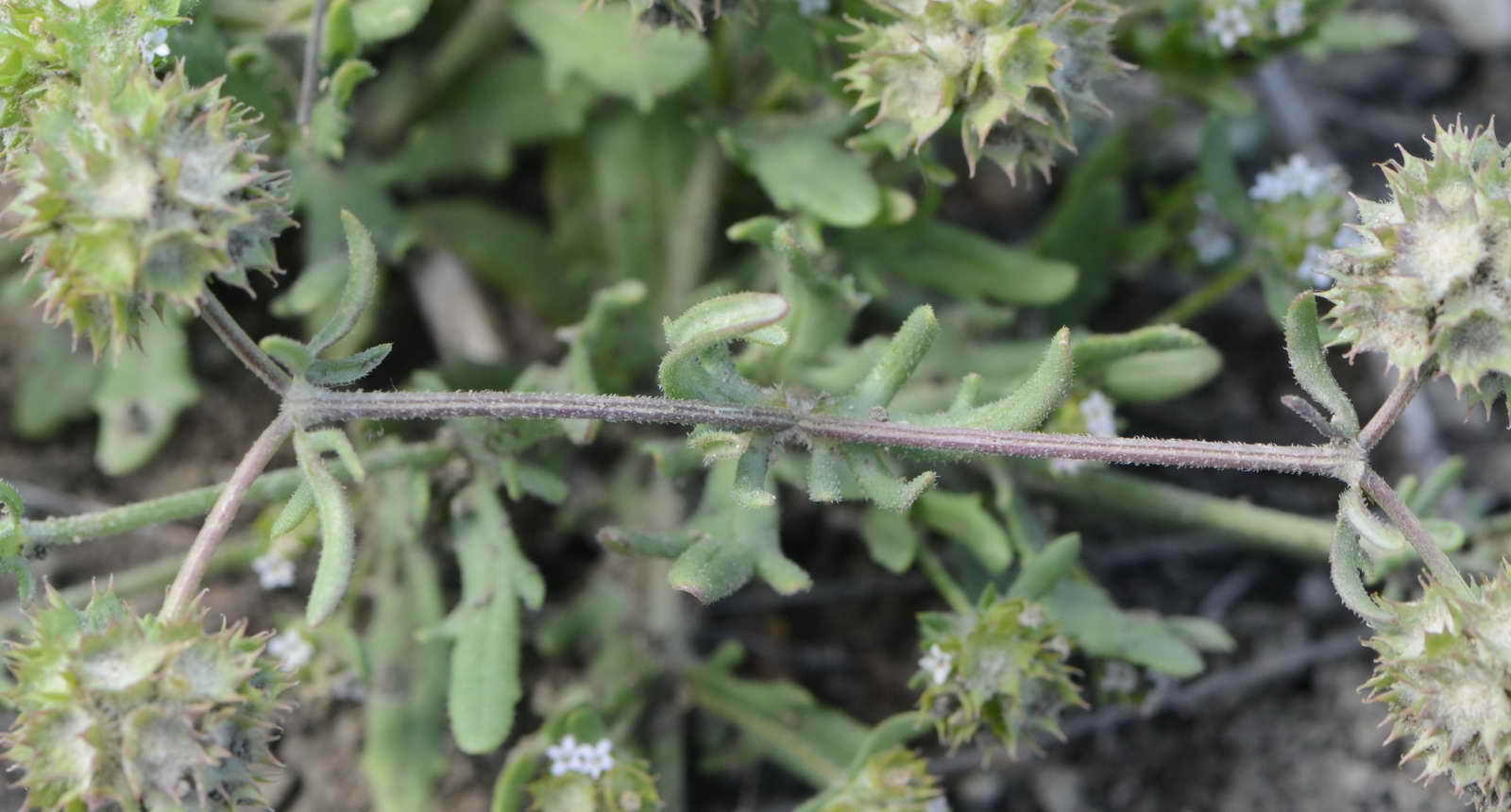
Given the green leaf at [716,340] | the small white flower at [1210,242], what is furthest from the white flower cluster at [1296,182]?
the green leaf at [716,340]

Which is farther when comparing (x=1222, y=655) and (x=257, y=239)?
(x=1222, y=655)

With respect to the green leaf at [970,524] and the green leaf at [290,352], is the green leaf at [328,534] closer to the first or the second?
the green leaf at [290,352]

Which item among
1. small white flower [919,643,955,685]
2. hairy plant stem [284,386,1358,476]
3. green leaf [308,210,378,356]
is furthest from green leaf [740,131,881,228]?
green leaf [308,210,378,356]

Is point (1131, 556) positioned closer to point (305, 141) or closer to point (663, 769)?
point (663, 769)

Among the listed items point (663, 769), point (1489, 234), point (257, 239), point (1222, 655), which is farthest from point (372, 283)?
point (1222, 655)

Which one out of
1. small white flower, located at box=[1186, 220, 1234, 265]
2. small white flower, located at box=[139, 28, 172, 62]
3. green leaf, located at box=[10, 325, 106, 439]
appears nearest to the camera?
small white flower, located at box=[139, 28, 172, 62]

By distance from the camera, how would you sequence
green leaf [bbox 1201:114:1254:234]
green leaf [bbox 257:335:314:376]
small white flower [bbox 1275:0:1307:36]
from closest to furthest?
green leaf [bbox 257:335:314:376] → small white flower [bbox 1275:0:1307:36] → green leaf [bbox 1201:114:1254:234]

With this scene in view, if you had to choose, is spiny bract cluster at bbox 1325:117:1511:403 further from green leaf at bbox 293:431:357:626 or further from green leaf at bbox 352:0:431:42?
green leaf at bbox 352:0:431:42
